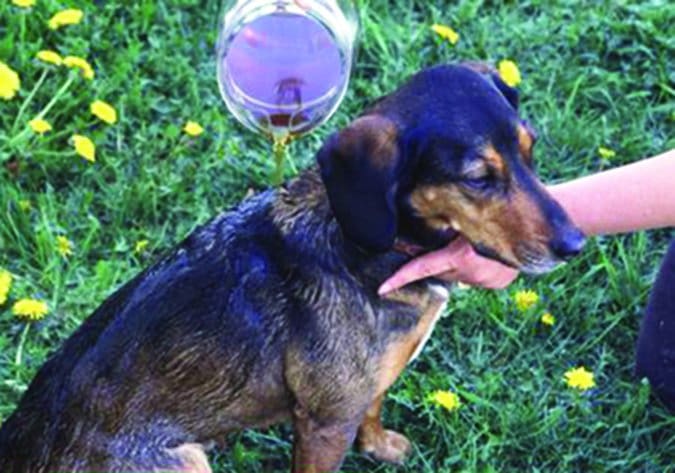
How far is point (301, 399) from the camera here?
12.2ft

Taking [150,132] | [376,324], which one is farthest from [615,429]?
[150,132]

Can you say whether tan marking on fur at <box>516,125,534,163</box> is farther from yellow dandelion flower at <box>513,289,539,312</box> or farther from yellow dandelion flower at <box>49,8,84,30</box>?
yellow dandelion flower at <box>49,8,84,30</box>

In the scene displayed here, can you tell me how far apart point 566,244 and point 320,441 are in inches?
36.7

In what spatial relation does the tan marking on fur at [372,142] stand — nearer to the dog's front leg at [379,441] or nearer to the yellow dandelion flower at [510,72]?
the dog's front leg at [379,441]

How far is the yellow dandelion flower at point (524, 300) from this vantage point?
4551 millimetres

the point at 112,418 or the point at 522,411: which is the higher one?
the point at 112,418

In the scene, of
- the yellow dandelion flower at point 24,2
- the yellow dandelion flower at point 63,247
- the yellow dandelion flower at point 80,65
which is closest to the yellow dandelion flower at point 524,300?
the yellow dandelion flower at point 63,247

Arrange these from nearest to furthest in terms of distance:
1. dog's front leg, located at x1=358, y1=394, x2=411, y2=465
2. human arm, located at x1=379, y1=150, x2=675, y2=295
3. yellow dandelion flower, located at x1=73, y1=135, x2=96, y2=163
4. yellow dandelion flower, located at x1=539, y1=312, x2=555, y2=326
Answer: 1. human arm, located at x1=379, y1=150, x2=675, y2=295
2. dog's front leg, located at x1=358, y1=394, x2=411, y2=465
3. yellow dandelion flower, located at x1=539, y1=312, x2=555, y2=326
4. yellow dandelion flower, located at x1=73, y1=135, x2=96, y2=163

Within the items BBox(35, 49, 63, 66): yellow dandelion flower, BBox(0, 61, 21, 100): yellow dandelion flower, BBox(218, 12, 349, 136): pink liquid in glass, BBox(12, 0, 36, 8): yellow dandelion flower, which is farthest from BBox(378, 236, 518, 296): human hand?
BBox(12, 0, 36, 8): yellow dandelion flower

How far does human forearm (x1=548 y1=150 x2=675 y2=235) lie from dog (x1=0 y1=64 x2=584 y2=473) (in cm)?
48

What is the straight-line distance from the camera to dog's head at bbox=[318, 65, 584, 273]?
335 cm

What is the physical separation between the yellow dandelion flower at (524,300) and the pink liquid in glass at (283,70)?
3.05 ft

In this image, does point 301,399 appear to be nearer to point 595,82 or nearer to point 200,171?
point 200,171

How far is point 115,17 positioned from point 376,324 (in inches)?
94.6
